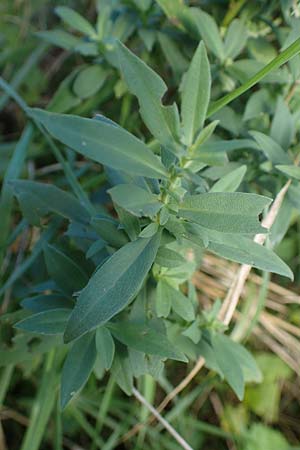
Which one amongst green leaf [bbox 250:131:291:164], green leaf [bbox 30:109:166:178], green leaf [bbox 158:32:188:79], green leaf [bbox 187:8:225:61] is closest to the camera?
green leaf [bbox 30:109:166:178]

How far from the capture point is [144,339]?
0.97 metres

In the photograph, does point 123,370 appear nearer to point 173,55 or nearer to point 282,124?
point 282,124

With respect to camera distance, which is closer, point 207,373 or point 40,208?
point 40,208

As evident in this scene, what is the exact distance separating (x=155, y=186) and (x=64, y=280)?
27 centimetres

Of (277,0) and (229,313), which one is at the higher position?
(277,0)

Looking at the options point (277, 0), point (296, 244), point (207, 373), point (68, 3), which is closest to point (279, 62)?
point (277, 0)

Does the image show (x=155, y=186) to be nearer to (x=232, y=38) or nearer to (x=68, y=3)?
(x=232, y=38)

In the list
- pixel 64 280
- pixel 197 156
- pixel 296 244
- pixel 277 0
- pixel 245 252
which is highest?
pixel 277 0

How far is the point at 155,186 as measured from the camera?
931 millimetres

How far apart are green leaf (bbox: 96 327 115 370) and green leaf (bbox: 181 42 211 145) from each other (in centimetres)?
35

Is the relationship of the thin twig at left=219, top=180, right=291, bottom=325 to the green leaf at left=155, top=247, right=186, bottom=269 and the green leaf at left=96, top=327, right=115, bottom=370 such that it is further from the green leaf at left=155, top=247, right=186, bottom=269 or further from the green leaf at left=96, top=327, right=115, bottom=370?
the green leaf at left=96, top=327, right=115, bottom=370

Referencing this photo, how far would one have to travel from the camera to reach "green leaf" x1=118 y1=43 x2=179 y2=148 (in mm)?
842

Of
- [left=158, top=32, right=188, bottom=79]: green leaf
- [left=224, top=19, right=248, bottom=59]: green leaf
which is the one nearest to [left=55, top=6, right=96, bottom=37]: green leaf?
[left=158, top=32, right=188, bottom=79]: green leaf

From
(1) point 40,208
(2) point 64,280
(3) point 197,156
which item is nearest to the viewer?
(3) point 197,156
